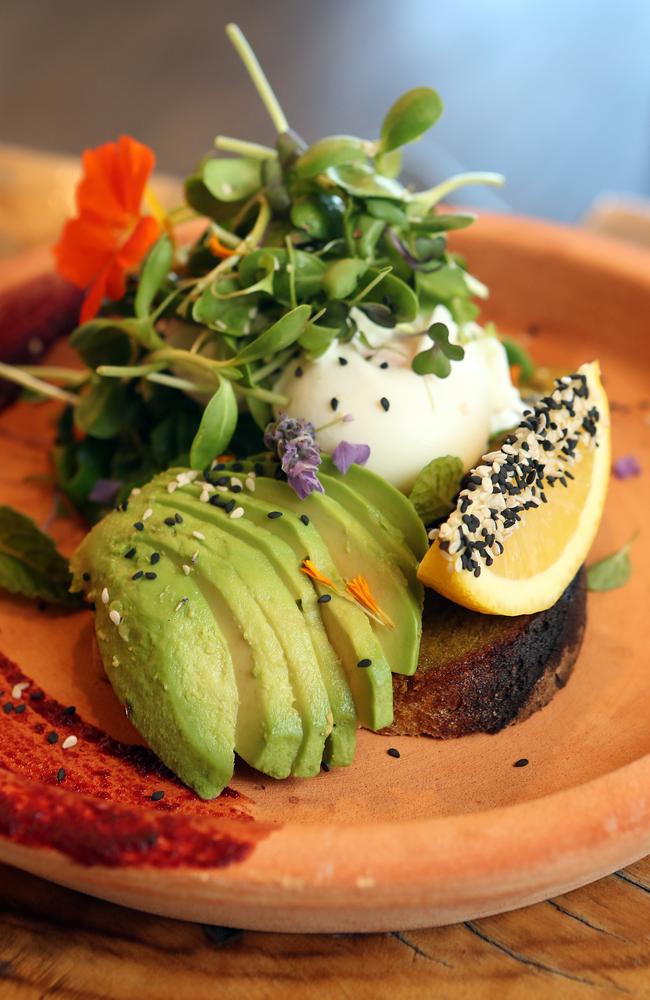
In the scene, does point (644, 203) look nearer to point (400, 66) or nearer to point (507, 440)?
point (507, 440)

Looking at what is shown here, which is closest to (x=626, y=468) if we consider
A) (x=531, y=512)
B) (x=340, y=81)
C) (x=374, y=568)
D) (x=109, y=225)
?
(x=531, y=512)

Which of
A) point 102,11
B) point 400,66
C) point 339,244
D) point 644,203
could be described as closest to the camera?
point 339,244

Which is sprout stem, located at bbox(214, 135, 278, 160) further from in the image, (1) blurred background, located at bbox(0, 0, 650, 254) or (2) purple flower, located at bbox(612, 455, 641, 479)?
(1) blurred background, located at bbox(0, 0, 650, 254)

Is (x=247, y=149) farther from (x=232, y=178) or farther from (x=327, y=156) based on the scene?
(x=327, y=156)

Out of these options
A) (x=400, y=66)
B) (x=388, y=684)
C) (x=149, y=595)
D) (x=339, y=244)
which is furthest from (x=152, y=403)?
(x=400, y=66)

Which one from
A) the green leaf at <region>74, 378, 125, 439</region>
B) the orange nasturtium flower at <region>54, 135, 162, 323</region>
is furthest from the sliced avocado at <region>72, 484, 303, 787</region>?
the orange nasturtium flower at <region>54, 135, 162, 323</region>

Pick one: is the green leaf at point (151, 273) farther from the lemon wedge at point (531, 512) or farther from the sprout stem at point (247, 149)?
the lemon wedge at point (531, 512)
